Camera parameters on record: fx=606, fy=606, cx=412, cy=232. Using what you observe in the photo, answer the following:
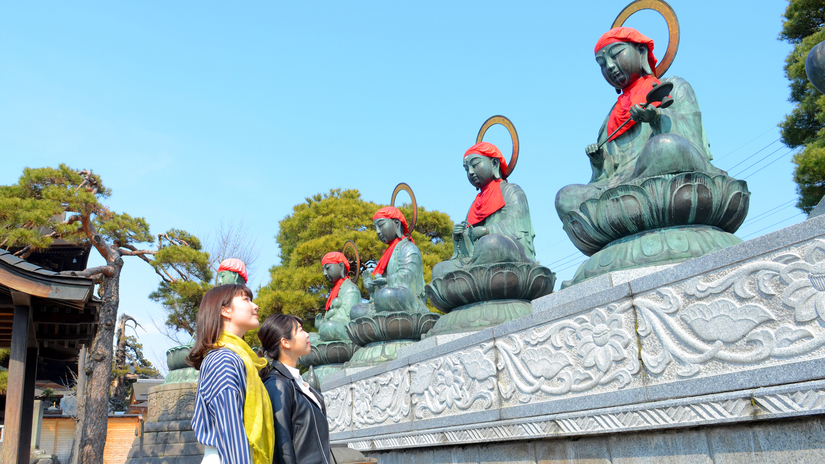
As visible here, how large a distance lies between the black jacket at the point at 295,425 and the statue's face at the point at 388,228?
6.95 metres

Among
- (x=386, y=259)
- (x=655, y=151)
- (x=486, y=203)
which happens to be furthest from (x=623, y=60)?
(x=386, y=259)

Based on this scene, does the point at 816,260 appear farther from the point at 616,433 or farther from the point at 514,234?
the point at 514,234

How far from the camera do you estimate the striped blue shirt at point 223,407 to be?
6.13 ft

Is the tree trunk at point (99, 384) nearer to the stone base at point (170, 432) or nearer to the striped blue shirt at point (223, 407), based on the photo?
the stone base at point (170, 432)

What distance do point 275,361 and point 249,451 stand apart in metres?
0.56

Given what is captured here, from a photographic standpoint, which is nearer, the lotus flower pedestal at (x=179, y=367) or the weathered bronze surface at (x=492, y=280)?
the weathered bronze surface at (x=492, y=280)

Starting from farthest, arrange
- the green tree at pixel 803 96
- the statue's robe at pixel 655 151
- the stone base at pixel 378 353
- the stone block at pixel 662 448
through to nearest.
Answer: the green tree at pixel 803 96, the stone base at pixel 378 353, the statue's robe at pixel 655 151, the stone block at pixel 662 448

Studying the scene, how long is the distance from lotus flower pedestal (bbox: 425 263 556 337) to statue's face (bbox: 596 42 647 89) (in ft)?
5.96

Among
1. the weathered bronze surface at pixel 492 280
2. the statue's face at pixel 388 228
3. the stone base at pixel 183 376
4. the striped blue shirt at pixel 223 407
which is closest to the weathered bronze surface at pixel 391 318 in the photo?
the statue's face at pixel 388 228

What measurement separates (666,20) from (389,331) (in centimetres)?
453

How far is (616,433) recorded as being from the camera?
3285 millimetres

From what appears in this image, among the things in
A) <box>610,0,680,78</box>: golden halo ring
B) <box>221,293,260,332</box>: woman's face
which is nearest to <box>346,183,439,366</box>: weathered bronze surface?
<box>610,0,680,78</box>: golden halo ring

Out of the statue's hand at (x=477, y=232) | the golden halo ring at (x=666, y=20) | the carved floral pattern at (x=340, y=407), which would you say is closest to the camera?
the golden halo ring at (x=666, y=20)

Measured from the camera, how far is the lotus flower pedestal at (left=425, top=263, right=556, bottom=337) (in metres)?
5.43
